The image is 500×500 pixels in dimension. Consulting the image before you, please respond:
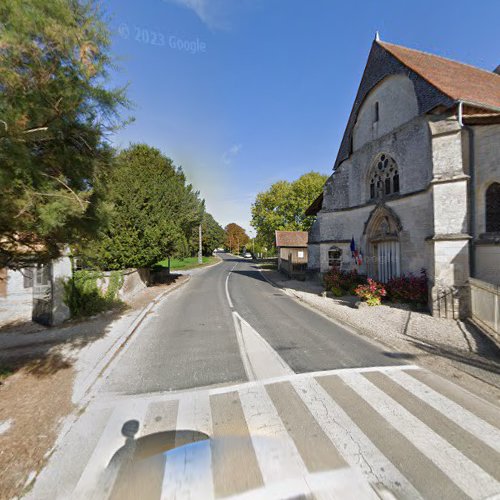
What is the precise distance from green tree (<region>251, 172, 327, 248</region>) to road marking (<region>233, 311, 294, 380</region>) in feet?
98.7

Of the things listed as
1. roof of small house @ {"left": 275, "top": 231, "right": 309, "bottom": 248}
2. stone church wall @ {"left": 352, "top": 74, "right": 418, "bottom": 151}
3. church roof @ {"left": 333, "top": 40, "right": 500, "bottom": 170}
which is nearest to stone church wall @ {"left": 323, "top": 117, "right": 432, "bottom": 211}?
stone church wall @ {"left": 352, "top": 74, "right": 418, "bottom": 151}

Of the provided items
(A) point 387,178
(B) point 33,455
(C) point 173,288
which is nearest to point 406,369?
(B) point 33,455

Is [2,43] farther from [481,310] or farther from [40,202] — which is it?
[481,310]

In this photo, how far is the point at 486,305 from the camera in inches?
284

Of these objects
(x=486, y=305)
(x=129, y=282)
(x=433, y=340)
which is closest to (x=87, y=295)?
(x=129, y=282)

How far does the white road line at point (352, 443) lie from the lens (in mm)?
2529

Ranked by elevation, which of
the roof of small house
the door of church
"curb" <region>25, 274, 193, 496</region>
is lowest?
"curb" <region>25, 274, 193, 496</region>

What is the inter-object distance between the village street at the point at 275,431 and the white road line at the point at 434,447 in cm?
1

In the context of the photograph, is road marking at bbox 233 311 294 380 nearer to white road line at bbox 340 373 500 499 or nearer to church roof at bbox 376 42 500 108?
white road line at bbox 340 373 500 499

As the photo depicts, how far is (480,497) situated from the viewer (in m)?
2.36

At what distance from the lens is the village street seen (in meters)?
2.50

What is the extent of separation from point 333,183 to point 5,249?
1592 cm

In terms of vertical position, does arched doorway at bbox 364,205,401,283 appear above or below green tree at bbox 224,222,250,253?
below

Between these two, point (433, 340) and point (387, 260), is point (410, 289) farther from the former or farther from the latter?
point (433, 340)
